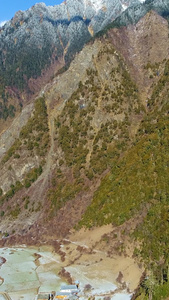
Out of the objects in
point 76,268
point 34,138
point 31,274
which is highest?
point 34,138

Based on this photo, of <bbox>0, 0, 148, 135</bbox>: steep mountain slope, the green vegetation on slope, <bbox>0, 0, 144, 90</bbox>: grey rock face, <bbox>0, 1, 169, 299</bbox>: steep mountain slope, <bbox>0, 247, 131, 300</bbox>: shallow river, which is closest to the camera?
<bbox>0, 247, 131, 300</bbox>: shallow river

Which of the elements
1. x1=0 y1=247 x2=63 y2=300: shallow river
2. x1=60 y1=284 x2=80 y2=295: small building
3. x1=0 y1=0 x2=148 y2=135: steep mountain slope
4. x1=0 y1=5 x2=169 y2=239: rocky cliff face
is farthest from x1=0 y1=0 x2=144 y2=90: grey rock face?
x1=60 y1=284 x2=80 y2=295: small building

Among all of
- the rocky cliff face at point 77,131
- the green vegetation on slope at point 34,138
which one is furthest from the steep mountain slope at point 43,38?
the green vegetation on slope at point 34,138

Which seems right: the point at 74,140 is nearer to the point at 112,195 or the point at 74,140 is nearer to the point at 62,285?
the point at 112,195

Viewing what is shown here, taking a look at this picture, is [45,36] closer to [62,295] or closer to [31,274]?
[31,274]

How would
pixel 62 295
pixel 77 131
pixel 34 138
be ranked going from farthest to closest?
pixel 34 138 < pixel 77 131 < pixel 62 295

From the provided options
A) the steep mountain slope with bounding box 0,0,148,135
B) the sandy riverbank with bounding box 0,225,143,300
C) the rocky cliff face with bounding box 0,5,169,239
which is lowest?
the sandy riverbank with bounding box 0,225,143,300

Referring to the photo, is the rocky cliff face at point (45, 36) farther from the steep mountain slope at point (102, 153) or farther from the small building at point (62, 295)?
the small building at point (62, 295)

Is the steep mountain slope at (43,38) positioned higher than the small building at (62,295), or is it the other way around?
the steep mountain slope at (43,38)

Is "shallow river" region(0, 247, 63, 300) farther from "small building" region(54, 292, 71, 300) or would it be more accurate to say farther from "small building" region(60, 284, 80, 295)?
"small building" region(54, 292, 71, 300)

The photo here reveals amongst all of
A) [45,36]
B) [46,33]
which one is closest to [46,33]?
[46,33]

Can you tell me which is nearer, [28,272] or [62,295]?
[62,295]

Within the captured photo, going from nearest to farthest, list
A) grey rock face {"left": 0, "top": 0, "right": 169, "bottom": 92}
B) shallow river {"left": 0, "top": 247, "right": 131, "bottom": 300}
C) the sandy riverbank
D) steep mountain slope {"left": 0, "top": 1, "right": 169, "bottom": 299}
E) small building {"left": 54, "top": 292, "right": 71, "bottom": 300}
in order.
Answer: small building {"left": 54, "top": 292, "right": 71, "bottom": 300} → the sandy riverbank → shallow river {"left": 0, "top": 247, "right": 131, "bottom": 300} → steep mountain slope {"left": 0, "top": 1, "right": 169, "bottom": 299} → grey rock face {"left": 0, "top": 0, "right": 169, "bottom": 92}
